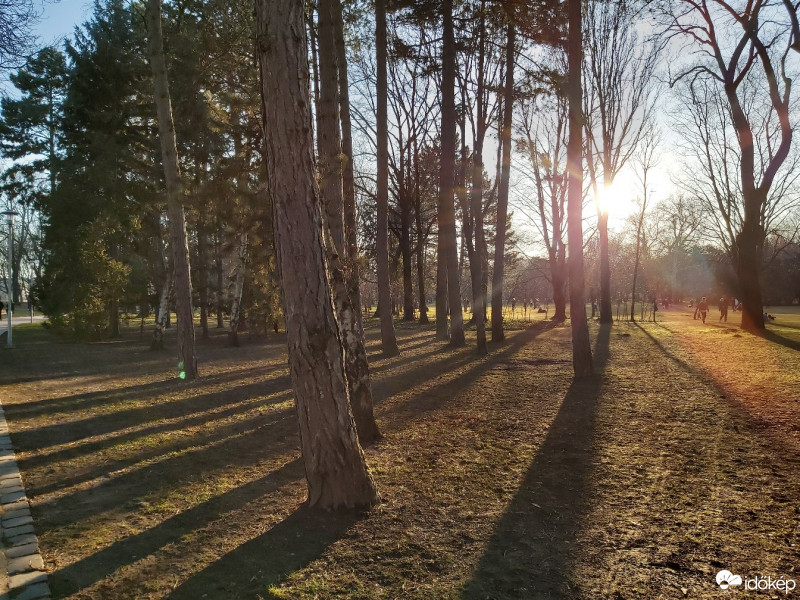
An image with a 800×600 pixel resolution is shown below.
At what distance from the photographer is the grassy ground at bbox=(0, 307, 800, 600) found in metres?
3.04

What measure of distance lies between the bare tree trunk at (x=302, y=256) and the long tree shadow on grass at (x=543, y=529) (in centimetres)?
127

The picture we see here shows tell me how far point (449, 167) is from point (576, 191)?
4.91 meters

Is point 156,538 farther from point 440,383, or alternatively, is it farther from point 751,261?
point 751,261

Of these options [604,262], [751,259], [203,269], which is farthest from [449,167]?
[203,269]

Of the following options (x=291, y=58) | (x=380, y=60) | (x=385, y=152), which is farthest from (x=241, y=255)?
(x=291, y=58)

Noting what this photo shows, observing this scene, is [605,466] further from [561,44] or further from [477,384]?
[561,44]

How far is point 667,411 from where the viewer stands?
22.6 feet

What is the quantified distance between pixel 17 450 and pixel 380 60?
35.1 ft

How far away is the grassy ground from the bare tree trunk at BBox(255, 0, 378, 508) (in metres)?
0.54

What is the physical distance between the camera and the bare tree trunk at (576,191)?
→ 864 cm

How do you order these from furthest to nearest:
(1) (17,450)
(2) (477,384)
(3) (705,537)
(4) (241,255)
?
(4) (241,255)
(2) (477,384)
(1) (17,450)
(3) (705,537)

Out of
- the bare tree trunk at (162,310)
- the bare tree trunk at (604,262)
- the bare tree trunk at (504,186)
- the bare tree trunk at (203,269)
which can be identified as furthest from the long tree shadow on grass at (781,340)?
the bare tree trunk at (203,269)

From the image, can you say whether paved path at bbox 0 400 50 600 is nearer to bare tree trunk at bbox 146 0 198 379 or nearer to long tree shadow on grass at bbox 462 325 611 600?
long tree shadow on grass at bbox 462 325 611 600

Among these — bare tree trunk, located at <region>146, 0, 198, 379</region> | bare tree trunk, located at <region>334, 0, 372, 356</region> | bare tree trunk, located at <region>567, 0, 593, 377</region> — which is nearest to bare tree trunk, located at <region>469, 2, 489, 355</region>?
bare tree trunk, located at <region>567, 0, 593, 377</region>
